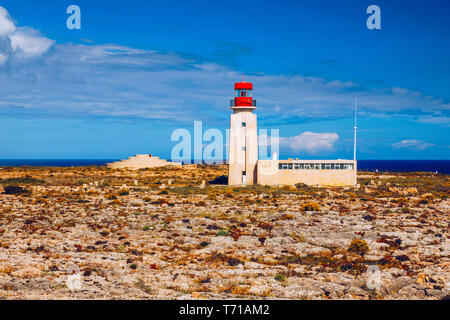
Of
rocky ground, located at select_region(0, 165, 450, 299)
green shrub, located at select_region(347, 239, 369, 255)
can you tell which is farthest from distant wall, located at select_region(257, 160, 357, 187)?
green shrub, located at select_region(347, 239, 369, 255)

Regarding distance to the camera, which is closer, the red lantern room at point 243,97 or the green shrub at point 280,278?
the green shrub at point 280,278

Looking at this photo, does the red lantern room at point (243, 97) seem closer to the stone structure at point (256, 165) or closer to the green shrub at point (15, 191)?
the stone structure at point (256, 165)

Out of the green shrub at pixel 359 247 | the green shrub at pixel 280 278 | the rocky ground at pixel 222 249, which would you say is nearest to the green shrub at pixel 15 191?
the rocky ground at pixel 222 249

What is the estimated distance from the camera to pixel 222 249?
1947 centimetres

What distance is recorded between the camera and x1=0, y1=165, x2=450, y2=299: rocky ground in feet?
45.6

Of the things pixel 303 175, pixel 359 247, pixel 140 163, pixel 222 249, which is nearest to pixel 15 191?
pixel 222 249

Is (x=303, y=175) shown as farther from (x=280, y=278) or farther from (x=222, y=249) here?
(x=280, y=278)

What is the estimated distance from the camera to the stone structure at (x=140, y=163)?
8879cm

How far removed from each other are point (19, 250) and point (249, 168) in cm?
3311

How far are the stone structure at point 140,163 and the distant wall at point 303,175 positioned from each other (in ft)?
153

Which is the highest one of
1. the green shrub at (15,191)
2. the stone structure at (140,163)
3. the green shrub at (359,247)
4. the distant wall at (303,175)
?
the stone structure at (140,163)

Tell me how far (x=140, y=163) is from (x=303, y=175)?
1993 inches

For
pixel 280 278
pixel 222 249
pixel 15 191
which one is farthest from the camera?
pixel 15 191
